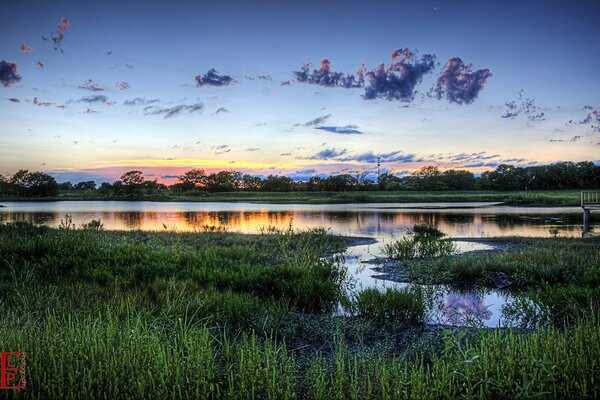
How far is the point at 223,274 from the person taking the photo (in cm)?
1302

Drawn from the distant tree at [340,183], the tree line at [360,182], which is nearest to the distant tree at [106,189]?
the tree line at [360,182]

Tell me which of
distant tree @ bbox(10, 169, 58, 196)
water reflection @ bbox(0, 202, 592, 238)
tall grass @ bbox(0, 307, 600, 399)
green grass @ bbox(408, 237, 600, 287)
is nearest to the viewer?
tall grass @ bbox(0, 307, 600, 399)

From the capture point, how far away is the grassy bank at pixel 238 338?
16.5 ft

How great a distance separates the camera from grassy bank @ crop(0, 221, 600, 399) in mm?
5039

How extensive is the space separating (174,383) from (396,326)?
18.6ft

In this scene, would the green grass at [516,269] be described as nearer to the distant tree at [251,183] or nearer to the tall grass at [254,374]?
the tall grass at [254,374]

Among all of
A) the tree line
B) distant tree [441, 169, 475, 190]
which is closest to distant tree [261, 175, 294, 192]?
the tree line

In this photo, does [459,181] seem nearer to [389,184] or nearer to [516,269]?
[389,184]

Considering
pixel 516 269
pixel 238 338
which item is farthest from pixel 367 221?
pixel 238 338

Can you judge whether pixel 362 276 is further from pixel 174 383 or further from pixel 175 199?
pixel 175 199

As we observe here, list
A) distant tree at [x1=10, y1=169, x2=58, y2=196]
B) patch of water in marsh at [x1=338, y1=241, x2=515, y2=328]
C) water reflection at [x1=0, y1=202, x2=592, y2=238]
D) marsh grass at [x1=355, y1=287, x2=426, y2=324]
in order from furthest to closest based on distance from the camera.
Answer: distant tree at [x1=10, y1=169, x2=58, y2=196]
water reflection at [x1=0, y1=202, x2=592, y2=238]
patch of water in marsh at [x1=338, y1=241, x2=515, y2=328]
marsh grass at [x1=355, y1=287, x2=426, y2=324]

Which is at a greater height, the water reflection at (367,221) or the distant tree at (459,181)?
the distant tree at (459,181)

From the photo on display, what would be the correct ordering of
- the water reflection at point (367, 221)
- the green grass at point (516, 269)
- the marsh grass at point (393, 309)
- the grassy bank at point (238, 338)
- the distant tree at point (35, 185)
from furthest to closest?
the distant tree at point (35, 185)
the water reflection at point (367, 221)
the green grass at point (516, 269)
the marsh grass at point (393, 309)
the grassy bank at point (238, 338)

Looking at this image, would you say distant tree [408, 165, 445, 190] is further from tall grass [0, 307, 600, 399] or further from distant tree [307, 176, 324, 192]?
tall grass [0, 307, 600, 399]
